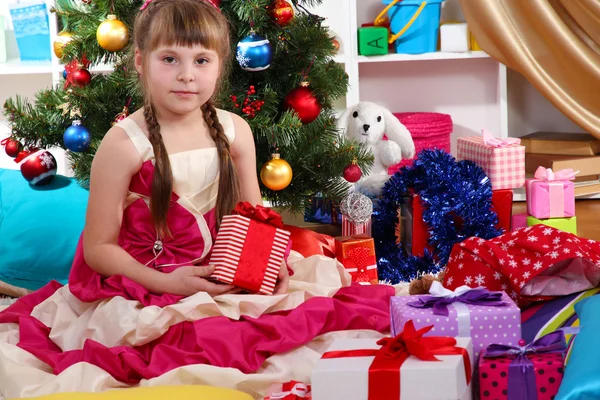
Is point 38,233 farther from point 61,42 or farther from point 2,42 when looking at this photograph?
point 2,42

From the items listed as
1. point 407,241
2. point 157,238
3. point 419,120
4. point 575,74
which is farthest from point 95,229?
point 575,74

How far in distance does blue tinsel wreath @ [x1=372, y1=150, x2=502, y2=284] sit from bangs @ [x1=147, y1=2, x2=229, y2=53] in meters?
0.85

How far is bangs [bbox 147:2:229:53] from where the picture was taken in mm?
1671

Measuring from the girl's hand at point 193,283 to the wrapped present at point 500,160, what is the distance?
114 cm

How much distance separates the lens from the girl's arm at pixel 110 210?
5.46ft

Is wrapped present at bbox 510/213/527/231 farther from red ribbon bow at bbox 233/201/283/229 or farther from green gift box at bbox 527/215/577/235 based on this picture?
red ribbon bow at bbox 233/201/283/229

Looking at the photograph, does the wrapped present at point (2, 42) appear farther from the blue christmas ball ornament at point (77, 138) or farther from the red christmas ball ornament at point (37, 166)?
the blue christmas ball ornament at point (77, 138)

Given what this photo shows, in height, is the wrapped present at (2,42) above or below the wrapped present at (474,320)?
above

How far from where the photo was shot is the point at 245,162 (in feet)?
6.00

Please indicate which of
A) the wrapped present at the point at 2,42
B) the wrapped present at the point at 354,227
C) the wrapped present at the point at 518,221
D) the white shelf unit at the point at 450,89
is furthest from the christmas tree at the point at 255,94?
the white shelf unit at the point at 450,89

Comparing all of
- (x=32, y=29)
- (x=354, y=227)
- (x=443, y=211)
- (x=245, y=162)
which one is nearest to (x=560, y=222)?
(x=443, y=211)

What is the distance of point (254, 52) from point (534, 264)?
2.54 feet

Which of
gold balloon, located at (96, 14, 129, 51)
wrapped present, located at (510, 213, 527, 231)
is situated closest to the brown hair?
gold balloon, located at (96, 14, 129, 51)

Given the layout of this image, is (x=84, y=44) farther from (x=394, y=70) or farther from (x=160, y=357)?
(x=394, y=70)
